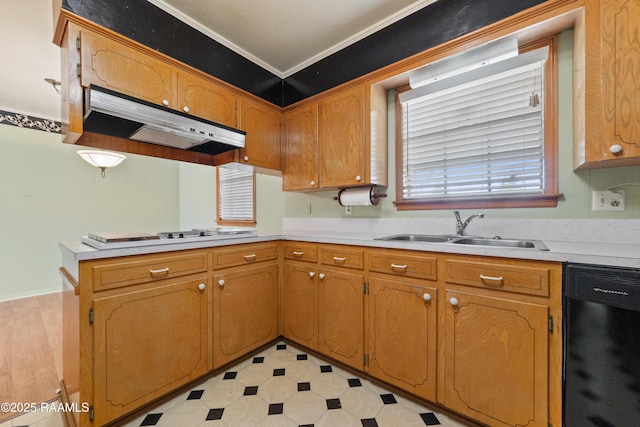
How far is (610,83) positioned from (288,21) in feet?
6.55

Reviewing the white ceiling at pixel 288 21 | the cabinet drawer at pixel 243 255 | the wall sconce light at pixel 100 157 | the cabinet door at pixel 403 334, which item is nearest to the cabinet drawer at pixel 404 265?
the cabinet door at pixel 403 334

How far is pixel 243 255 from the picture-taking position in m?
1.95

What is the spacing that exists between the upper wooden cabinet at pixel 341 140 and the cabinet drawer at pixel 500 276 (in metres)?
0.95

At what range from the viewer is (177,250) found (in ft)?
5.18

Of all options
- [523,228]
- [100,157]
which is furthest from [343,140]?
[100,157]

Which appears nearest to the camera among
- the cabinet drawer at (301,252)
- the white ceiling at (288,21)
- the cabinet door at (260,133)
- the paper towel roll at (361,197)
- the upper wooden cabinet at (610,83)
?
the upper wooden cabinet at (610,83)

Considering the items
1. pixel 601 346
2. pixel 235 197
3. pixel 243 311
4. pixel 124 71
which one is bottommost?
pixel 243 311

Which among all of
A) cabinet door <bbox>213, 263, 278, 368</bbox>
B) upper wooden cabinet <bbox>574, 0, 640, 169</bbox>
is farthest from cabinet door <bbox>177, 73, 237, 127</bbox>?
upper wooden cabinet <bbox>574, 0, 640, 169</bbox>

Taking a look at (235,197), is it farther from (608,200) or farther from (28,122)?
(608,200)

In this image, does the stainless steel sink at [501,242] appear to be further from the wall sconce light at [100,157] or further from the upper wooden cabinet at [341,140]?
the wall sconce light at [100,157]

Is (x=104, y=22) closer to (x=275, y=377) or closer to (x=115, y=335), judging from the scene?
(x=115, y=335)

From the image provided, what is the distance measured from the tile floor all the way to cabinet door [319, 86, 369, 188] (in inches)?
57.0

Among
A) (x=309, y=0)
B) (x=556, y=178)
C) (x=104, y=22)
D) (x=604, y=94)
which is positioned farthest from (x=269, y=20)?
(x=556, y=178)

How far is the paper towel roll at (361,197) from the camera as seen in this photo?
2129 millimetres
